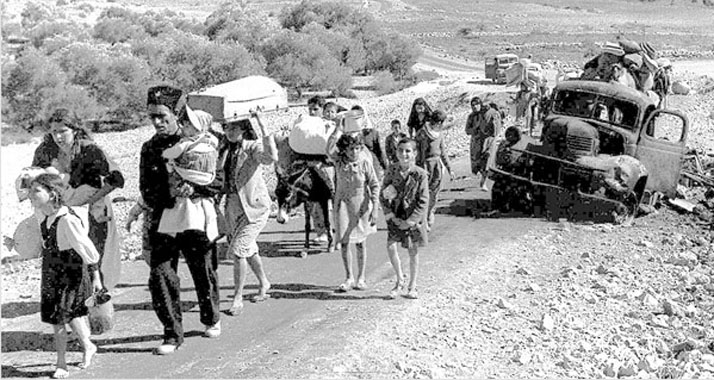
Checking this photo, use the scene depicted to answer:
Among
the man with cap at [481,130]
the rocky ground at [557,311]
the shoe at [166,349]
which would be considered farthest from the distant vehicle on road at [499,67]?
the shoe at [166,349]

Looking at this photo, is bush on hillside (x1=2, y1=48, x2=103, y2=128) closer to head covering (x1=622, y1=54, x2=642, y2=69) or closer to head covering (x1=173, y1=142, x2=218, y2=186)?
head covering (x1=622, y1=54, x2=642, y2=69)

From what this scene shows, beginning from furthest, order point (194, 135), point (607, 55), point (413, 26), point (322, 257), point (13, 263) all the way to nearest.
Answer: point (413, 26)
point (607, 55)
point (13, 263)
point (322, 257)
point (194, 135)

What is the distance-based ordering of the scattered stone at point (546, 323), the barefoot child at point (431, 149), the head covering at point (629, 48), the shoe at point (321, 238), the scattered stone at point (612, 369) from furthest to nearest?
the head covering at point (629, 48)
the barefoot child at point (431, 149)
the shoe at point (321, 238)
the scattered stone at point (546, 323)
the scattered stone at point (612, 369)

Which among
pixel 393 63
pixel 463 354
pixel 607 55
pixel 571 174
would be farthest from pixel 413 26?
pixel 463 354

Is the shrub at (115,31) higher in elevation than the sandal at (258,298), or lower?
higher

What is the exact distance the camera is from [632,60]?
62.8 ft

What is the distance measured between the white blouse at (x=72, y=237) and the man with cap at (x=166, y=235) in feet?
2.00

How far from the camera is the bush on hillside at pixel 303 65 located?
4072 centimetres

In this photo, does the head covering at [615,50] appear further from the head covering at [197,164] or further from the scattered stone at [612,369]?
the head covering at [197,164]

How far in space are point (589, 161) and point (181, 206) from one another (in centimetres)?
779

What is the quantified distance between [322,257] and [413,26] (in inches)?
2966

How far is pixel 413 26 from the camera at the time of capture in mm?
85062

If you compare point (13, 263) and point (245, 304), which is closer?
point (245, 304)

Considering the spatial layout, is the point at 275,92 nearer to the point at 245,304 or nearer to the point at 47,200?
the point at 245,304
